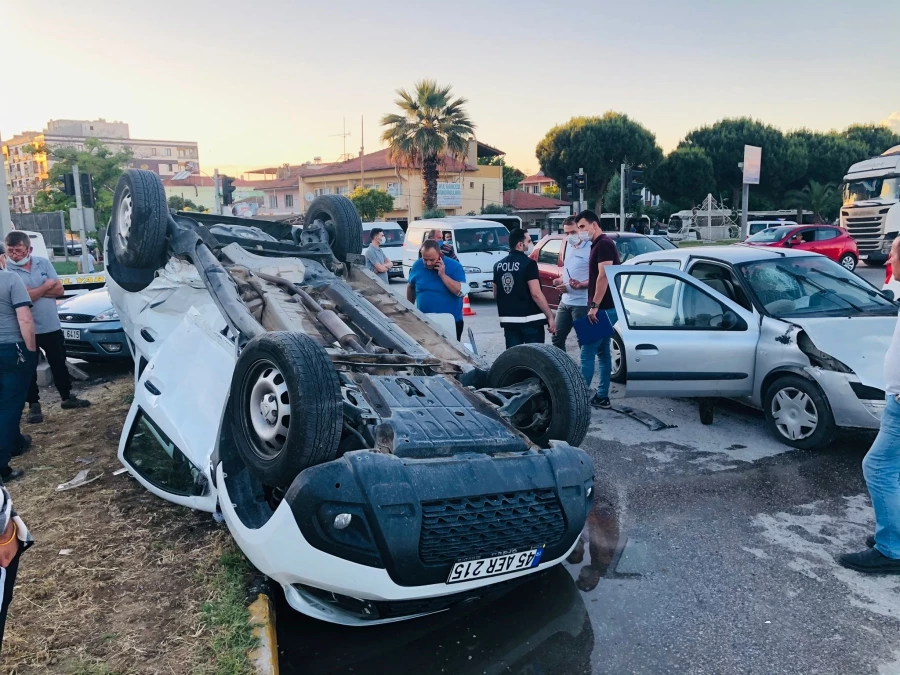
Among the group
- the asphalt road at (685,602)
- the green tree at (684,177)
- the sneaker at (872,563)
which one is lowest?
the asphalt road at (685,602)

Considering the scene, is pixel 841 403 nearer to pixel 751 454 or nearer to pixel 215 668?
pixel 751 454

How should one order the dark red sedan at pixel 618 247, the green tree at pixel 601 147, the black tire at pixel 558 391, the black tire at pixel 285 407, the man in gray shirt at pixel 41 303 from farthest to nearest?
the green tree at pixel 601 147
the dark red sedan at pixel 618 247
the man in gray shirt at pixel 41 303
the black tire at pixel 558 391
the black tire at pixel 285 407

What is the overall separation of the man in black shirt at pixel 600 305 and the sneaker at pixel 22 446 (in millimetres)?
4765

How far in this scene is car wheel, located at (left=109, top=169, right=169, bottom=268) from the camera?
5.46m

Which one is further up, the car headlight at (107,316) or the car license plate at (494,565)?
the car headlight at (107,316)

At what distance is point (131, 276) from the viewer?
18.8 feet

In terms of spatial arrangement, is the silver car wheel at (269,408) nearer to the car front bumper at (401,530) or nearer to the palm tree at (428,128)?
the car front bumper at (401,530)

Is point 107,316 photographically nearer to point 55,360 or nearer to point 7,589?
point 55,360

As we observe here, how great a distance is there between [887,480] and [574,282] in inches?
143

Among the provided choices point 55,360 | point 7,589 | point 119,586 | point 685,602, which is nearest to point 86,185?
point 55,360

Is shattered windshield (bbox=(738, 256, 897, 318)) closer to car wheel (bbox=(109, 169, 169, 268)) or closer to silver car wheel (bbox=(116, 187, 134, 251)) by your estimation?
car wheel (bbox=(109, 169, 169, 268))

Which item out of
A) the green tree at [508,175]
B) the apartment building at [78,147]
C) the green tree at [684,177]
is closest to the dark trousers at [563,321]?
the green tree at [684,177]

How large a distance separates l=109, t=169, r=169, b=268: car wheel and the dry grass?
1648 millimetres

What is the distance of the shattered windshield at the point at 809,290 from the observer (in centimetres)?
587
